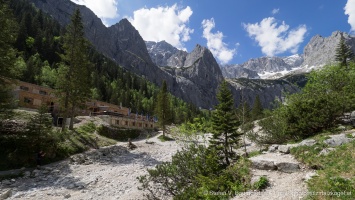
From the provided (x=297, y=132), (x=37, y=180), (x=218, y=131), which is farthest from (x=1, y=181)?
(x=297, y=132)

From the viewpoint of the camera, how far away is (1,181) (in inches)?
710

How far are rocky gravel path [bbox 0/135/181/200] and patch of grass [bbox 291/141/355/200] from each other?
38.9ft

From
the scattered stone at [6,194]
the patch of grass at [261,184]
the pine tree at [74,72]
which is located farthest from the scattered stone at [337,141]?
the pine tree at [74,72]

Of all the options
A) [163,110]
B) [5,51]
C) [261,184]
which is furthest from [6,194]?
[163,110]

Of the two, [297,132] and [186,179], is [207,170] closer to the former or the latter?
[186,179]

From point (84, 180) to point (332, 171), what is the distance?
1936cm

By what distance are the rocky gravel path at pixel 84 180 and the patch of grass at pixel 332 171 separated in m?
11.8

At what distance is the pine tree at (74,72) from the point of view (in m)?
34.0

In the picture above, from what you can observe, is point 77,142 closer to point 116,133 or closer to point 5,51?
point 5,51

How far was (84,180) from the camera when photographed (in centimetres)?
2036

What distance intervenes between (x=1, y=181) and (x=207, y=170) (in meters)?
16.9

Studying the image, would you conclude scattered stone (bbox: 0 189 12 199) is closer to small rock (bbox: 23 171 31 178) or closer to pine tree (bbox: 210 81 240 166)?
small rock (bbox: 23 171 31 178)

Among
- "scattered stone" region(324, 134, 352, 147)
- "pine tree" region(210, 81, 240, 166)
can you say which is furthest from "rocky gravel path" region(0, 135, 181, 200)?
"scattered stone" region(324, 134, 352, 147)

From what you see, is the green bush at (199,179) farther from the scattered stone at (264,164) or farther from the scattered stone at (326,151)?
the scattered stone at (326,151)
